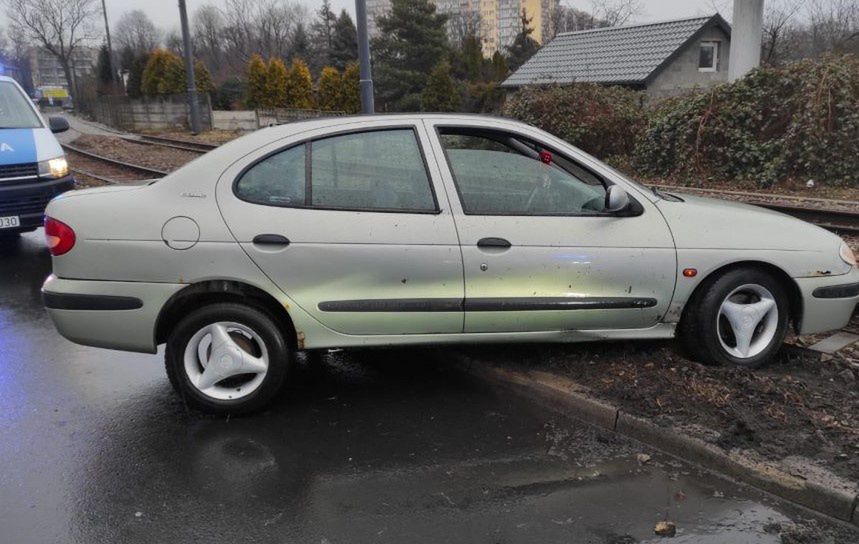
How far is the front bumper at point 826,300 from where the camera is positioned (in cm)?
412

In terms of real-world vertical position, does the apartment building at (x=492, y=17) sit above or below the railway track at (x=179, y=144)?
above

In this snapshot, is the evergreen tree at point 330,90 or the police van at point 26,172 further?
the evergreen tree at point 330,90

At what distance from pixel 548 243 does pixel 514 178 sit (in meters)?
0.47

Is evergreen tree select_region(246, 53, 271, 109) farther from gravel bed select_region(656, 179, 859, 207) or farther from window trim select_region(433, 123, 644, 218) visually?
window trim select_region(433, 123, 644, 218)

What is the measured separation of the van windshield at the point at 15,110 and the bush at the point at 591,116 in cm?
1146

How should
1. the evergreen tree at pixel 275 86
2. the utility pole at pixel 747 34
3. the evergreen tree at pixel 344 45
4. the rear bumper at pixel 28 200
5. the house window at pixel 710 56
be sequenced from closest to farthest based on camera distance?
the rear bumper at pixel 28 200, the utility pole at pixel 747 34, the house window at pixel 710 56, the evergreen tree at pixel 275 86, the evergreen tree at pixel 344 45

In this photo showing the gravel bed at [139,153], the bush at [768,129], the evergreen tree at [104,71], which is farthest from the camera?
the evergreen tree at [104,71]

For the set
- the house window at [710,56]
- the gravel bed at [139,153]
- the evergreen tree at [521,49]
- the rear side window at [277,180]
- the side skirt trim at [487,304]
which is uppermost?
the evergreen tree at [521,49]

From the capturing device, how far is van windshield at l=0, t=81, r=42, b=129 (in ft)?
27.9

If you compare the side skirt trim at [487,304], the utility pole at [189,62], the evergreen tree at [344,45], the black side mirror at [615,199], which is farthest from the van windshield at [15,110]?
the evergreen tree at [344,45]

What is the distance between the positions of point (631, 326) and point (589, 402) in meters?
0.58

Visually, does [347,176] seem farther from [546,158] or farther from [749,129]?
[749,129]

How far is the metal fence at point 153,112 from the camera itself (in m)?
36.3

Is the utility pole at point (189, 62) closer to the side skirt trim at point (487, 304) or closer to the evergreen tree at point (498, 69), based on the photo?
the evergreen tree at point (498, 69)
